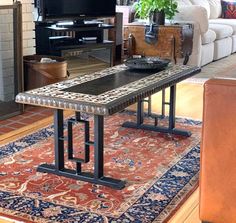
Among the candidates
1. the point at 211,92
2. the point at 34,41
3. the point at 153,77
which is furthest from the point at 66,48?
the point at 211,92

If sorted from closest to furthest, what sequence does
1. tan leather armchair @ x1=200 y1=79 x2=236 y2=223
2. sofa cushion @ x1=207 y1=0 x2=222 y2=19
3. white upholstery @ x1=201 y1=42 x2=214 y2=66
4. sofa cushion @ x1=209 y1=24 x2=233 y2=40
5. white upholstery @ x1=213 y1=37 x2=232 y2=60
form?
tan leather armchair @ x1=200 y1=79 x2=236 y2=223
white upholstery @ x1=201 y1=42 x2=214 y2=66
sofa cushion @ x1=209 y1=24 x2=233 y2=40
white upholstery @ x1=213 y1=37 x2=232 y2=60
sofa cushion @ x1=207 y1=0 x2=222 y2=19

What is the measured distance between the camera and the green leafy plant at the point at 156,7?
5523 mm

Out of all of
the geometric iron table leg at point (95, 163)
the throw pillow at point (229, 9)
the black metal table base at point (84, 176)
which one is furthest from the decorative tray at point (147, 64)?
the throw pillow at point (229, 9)

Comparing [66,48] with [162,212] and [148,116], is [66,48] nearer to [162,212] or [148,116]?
[148,116]

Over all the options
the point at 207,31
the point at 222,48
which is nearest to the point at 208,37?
the point at 207,31

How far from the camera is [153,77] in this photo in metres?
3.21

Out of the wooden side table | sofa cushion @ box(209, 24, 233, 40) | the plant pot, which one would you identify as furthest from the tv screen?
sofa cushion @ box(209, 24, 233, 40)

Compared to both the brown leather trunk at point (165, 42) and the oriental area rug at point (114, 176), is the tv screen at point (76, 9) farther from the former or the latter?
the oriental area rug at point (114, 176)

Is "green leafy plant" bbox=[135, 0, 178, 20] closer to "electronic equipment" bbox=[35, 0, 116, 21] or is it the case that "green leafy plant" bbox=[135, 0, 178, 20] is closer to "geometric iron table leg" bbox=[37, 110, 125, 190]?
"electronic equipment" bbox=[35, 0, 116, 21]

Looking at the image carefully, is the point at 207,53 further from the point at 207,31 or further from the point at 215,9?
the point at 215,9

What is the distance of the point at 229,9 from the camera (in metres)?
8.14

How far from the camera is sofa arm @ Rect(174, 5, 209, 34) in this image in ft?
19.2

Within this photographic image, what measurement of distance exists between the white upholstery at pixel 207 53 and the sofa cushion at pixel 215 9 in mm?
1532

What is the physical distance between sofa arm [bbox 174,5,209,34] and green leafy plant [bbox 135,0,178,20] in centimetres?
24
